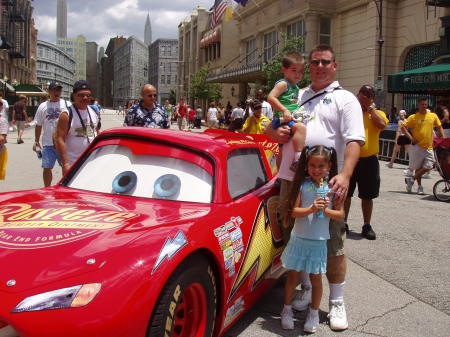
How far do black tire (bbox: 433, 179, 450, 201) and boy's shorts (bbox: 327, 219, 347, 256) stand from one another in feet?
21.1

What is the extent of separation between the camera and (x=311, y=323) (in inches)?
133

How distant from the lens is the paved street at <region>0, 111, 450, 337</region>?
3559 millimetres

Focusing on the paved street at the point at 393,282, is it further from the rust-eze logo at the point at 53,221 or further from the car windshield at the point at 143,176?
the rust-eze logo at the point at 53,221

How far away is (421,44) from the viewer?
25234 mm

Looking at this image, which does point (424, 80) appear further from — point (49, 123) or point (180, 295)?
point (180, 295)

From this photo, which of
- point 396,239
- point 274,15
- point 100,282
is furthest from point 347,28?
point 100,282

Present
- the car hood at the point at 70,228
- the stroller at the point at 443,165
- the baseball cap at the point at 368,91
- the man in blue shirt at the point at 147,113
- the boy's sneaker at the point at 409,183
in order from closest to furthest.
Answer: the car hood at the point at 70,228
the baseball cap at the point at 368,91
the man in blue shirt at the point at 147,113
the stroller at the point at 443,165
the boy's sneaker at the point at 409,183

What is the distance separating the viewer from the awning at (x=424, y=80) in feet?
56.3

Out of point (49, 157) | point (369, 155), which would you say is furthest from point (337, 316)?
point (49, 157)

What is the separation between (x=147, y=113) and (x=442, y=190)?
601 centimetres

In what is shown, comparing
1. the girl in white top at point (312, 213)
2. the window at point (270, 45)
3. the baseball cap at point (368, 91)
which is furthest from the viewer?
the window at point (270, 45)

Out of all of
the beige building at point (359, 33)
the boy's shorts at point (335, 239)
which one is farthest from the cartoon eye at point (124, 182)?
the beige building at point (359, 33)

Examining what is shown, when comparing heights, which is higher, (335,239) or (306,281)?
(335,239)

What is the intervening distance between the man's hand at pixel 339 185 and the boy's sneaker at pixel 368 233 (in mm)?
3115
